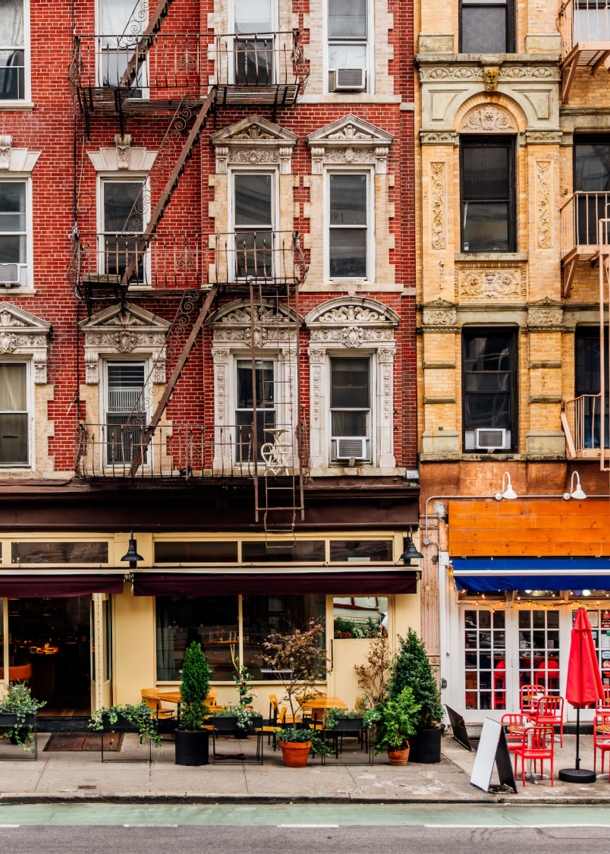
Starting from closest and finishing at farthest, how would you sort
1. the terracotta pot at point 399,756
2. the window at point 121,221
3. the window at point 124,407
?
the terracotta pot at point 399,756
the window at point 124,407
the window at point 121,221

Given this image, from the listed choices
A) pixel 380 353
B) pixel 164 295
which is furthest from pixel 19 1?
pixel 380 353

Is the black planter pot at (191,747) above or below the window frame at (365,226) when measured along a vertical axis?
below

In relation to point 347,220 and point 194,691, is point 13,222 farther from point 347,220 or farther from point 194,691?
point 194,691

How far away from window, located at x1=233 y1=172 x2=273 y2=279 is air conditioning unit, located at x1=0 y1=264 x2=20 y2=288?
4020 millimetres

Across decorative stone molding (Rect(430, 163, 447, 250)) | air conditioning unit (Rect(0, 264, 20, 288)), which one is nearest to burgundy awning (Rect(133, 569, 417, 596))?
air conditioning unit (Rect(0, 264, 20, 288))

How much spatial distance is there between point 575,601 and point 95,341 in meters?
9.90

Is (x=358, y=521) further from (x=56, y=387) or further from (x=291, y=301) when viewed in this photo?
(x=56, y=387)

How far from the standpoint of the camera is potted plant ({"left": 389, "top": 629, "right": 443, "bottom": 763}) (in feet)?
58.5

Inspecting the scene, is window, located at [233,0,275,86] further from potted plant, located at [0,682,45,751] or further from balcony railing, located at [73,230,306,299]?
potted plant, located at [0,682,45,751]

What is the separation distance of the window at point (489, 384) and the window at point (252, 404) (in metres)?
3.59

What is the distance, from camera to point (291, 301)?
68.2 feet

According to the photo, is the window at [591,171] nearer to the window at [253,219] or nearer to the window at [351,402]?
the window at [351,402]

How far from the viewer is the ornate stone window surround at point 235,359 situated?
2056 cm

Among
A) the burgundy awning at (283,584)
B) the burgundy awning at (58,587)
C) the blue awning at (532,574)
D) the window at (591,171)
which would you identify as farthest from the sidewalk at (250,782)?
the window at (591,171)
